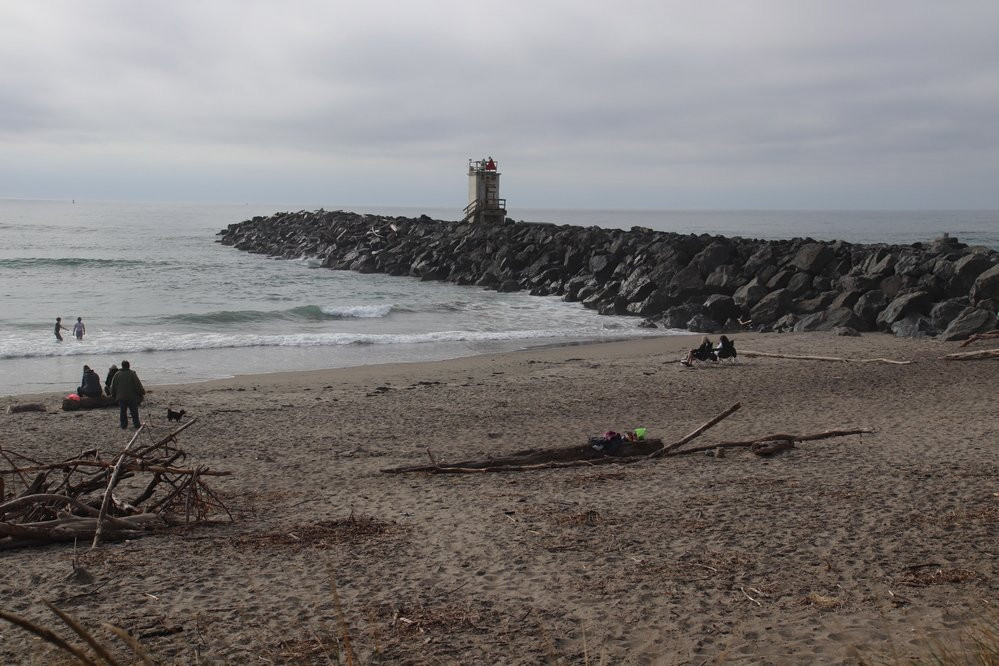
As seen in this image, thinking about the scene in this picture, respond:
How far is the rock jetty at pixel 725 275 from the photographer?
22188 millimetres

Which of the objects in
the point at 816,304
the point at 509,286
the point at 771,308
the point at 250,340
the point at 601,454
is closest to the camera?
the point at 601,454

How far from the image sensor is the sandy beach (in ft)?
15.6

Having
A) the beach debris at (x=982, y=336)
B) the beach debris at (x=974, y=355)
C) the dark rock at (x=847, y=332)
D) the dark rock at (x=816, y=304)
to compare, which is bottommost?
the dark rock at (x=847, y=332)

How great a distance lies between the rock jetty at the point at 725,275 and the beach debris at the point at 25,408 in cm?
1749

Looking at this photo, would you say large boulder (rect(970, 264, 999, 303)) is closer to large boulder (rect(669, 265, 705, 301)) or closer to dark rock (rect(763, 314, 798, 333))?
dark rock (rect(763, 314, 798, 333))

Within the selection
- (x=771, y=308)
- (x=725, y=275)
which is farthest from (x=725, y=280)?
(x=771, y=308)

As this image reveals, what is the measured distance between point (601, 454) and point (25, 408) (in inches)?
369

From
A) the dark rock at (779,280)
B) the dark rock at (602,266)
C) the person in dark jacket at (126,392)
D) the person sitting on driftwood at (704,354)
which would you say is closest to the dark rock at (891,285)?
the dark rock at (779,280)

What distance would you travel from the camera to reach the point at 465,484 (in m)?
8.59

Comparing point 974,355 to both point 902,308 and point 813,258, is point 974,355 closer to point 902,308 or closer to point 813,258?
point 902,308

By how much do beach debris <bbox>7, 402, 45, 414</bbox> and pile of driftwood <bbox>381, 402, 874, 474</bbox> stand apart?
7.16m

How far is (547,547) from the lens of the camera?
20.9ft

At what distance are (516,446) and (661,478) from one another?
8.70 feet

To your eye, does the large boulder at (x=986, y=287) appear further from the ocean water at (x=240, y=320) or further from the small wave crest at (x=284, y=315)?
the small wave crest at (x=284, y=315)
